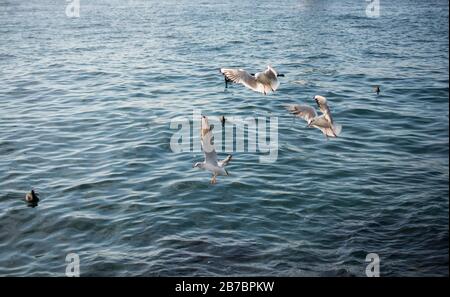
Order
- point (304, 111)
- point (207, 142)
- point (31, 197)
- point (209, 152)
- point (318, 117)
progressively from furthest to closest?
point (31, 197), point (304, 111), point (318, 117), point (209, 152), point (207, 142)

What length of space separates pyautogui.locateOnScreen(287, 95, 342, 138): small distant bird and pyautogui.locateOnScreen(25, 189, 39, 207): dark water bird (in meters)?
6.86

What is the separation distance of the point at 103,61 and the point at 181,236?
68.4 feet

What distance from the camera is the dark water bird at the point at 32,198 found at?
1371 cm

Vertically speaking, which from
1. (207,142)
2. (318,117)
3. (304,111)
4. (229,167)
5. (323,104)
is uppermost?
(323,104)

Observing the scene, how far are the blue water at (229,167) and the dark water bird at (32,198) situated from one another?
14cm

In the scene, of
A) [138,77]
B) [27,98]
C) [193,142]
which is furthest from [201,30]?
[193,142]

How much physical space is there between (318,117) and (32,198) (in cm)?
752

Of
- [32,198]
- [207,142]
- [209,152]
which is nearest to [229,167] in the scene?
[209,152]

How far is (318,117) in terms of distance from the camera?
12.8m

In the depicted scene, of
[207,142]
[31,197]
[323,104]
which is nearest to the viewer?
[207,142]

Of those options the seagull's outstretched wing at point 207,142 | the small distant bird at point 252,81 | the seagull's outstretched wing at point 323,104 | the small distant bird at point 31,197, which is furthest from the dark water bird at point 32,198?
the seagull's outstretched wing at point 323,104

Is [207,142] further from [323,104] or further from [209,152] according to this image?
[323,104]

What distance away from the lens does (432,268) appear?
10695 mm
